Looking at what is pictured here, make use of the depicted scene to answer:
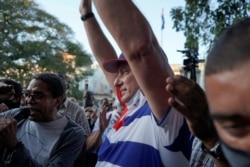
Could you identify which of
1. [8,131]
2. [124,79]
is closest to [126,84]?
[124,79]

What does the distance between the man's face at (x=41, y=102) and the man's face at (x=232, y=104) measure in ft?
6.35

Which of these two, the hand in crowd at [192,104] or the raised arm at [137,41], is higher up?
the raised arm at [137,41]

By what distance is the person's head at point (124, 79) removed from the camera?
1.88m

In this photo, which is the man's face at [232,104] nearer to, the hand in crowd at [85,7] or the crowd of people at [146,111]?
the crowd of people at [146,111]

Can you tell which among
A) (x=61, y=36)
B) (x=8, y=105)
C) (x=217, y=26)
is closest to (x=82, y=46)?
(x=61, y=36)

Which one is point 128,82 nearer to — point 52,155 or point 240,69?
point 52,155

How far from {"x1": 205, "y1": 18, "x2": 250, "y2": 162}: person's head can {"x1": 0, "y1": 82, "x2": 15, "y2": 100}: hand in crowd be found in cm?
253

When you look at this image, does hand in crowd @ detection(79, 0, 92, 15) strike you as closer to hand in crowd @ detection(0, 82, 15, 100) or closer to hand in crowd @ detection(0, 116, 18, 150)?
hand in crowd @ detection(0, 116, 18, 150)

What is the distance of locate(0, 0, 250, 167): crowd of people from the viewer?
89cm

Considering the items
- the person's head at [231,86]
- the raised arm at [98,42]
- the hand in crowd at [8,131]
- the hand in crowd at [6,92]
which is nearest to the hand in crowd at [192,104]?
the person's head at [231,86]

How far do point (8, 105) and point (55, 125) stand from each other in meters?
1.03

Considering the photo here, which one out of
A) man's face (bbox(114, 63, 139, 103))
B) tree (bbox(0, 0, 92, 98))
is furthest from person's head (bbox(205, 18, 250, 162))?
tree (bbox(0, 0, 92, 98))

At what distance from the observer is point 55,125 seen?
267 cm

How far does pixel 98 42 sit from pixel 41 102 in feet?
2.48
